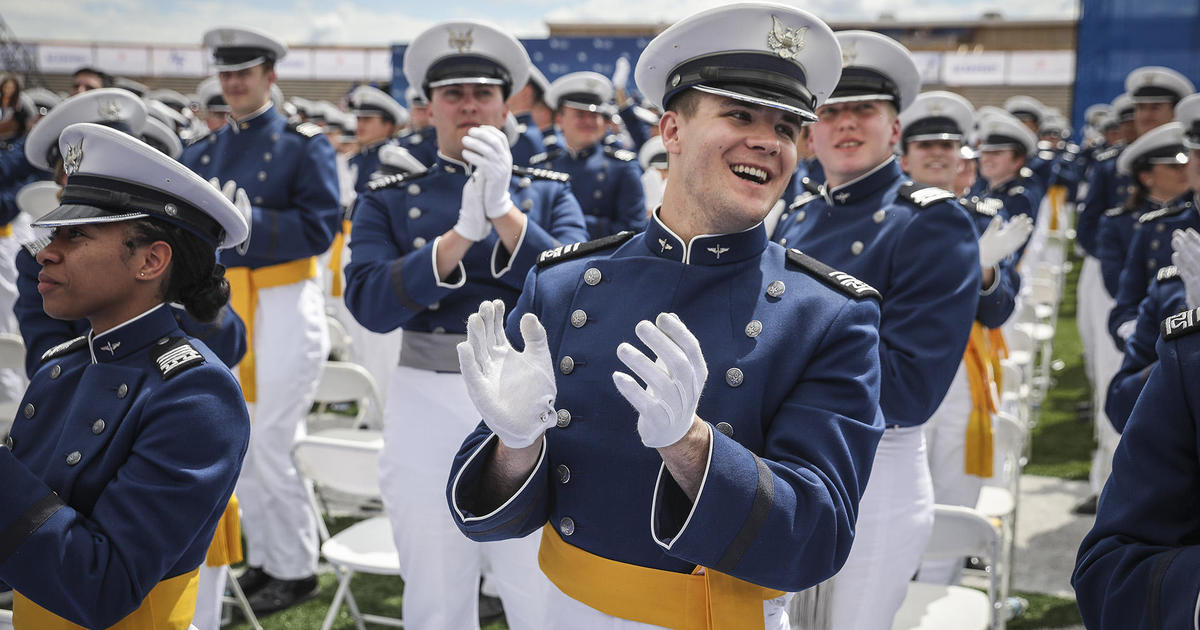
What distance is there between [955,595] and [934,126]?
1.94 m

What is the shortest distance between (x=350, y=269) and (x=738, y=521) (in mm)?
1959

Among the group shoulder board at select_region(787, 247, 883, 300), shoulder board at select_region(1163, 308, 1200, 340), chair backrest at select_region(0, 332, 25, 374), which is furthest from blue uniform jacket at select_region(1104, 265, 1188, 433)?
chair backrest at select_region(0, 332, 25, 374)

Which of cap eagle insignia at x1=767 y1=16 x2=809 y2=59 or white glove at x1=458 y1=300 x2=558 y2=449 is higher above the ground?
cap eagle insignia at x1=767 y1=16 x2=809 y2=59

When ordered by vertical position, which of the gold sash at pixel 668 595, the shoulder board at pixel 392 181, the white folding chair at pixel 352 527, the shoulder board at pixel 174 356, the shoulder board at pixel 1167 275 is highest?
the shoulder board at pixel 392 181

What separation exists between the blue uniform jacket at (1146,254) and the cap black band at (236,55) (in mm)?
3651

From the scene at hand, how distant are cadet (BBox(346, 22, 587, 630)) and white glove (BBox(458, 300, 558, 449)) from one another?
1.29 metres

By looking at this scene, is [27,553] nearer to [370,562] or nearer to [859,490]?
[859,490]

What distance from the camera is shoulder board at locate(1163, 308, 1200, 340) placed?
151 centimetres

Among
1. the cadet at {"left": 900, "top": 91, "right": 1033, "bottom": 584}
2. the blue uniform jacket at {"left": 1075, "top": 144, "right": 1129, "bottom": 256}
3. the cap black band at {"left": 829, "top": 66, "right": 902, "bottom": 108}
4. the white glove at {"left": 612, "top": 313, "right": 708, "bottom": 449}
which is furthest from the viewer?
the blue uniform jacket at {"left": 1075, "top": 144, "right": 1129, "bottom": 256}

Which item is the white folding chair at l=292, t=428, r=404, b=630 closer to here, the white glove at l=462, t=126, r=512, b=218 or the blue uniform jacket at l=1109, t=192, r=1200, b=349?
the white glove at l=462, t=126, r=512, b=218

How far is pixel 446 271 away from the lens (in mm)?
2795

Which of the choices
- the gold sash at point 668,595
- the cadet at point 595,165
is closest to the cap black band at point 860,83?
the gold sash at point 668,595

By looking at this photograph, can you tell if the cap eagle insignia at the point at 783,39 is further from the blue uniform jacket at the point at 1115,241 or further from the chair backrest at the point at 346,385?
the blue uniform jacket at the point at 1115,241

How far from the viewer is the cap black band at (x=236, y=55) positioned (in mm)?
4316
